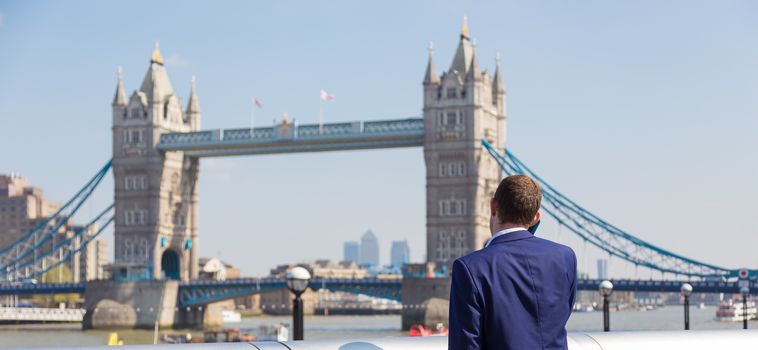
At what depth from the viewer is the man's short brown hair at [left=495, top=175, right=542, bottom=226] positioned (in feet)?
16.0

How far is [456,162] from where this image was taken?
251 feet

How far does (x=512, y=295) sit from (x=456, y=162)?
7198 cm

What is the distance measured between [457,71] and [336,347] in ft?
241

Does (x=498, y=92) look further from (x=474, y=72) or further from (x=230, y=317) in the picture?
(x=230, y=317)

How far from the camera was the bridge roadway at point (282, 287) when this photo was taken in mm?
69688

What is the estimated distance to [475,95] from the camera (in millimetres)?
76688

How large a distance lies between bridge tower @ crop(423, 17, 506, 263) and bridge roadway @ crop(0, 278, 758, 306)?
143 inches

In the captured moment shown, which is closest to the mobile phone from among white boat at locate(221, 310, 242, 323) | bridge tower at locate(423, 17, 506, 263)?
bridge tower at locate(423, 17, 506, 263)

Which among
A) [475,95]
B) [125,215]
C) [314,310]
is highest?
[475,95]

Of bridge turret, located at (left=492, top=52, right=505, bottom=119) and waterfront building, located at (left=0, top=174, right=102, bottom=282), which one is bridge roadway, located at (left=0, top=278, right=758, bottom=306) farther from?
waterfront building, located at (left=0, top=174, right=102, bottom=282)

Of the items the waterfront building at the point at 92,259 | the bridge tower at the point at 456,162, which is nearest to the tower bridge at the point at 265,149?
the bridge tower at the point at 456,162

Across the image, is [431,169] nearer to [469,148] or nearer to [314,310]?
[469,148]

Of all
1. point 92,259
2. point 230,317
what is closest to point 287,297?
point 92,259

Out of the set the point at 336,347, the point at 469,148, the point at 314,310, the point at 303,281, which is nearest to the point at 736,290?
the point at 469,148
